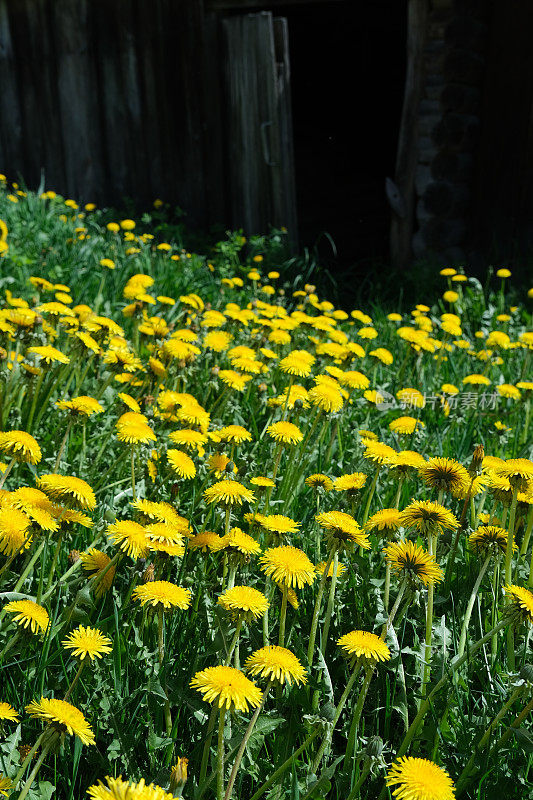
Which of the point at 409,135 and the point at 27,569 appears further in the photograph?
the point at 409,135

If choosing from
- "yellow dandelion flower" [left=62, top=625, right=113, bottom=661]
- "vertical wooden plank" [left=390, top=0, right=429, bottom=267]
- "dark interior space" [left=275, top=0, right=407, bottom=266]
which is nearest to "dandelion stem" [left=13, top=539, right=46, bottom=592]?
"yellow dandelion flower" [left=62, top=625, right=113, bottom=661]

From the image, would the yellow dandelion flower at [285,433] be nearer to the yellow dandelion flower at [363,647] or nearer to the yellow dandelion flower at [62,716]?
the yellow dandelion flower at [363,647]

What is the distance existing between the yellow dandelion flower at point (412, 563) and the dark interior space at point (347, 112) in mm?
7687

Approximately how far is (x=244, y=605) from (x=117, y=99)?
6227 millimetres

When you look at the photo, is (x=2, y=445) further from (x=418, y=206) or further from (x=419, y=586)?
(x=418, y=206)

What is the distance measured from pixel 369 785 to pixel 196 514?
33.6 inches

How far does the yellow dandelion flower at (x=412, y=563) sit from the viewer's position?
1406mm

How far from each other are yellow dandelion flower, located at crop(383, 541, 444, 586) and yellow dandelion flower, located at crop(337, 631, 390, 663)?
0.16 meters

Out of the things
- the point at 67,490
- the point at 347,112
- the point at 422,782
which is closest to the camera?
the point at 422,782

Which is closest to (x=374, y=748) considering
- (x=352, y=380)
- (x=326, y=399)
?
(x=326, y=399)

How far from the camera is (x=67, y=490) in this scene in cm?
148

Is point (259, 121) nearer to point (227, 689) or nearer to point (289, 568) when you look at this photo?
point (289, 568)

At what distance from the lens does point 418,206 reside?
19.5 feet

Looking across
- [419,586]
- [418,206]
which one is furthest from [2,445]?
[418,206]
